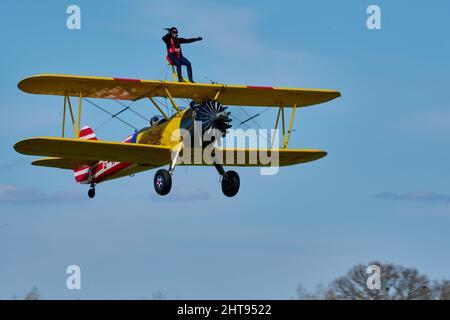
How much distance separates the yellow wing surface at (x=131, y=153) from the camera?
21.4 meters

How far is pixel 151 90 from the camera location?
2259cm

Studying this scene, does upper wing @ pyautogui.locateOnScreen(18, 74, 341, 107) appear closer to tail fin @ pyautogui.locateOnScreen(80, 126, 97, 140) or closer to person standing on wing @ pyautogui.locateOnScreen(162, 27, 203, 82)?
person standing on wing @ pyautogui.locateOnScreen(162, 27, 203, 82)

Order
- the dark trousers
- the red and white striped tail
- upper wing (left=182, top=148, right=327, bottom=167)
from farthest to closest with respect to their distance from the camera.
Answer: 1. the red and white striped tail
2. upper wing (left=182, top=148, right=327, bottom=167)
3. the dark trousers

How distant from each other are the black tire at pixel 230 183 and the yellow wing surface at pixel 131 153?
402 millimetres

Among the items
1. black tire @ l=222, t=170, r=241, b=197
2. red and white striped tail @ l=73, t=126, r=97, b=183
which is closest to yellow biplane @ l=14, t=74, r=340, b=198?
black tire @ l=222, t=170, r=241, b=197

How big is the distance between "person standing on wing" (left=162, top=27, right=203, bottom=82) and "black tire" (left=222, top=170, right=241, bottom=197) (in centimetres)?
242

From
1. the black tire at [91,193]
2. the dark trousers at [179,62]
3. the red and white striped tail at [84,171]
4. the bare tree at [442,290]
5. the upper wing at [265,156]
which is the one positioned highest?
the dark trousers at [179,62]

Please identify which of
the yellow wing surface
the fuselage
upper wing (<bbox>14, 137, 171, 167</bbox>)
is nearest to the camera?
upper wing (<bbox>14, 137, 171, 167</bbox>)

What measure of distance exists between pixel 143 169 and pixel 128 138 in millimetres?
840

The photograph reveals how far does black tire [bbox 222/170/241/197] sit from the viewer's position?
22.7 m

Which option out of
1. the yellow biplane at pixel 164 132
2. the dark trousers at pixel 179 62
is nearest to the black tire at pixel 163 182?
the yellow biplane at pixel 164 132

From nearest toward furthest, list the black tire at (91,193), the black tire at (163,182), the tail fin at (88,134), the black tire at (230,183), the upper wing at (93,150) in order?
the upper wing at (93,150)
the black tire at (163,182)
the black tire at (230,183)
the black tire at (91,193)
the tail fin at (88,134)

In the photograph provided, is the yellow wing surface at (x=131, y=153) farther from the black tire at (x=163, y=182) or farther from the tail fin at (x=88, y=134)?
the tail fin at (x=88, y=134)
